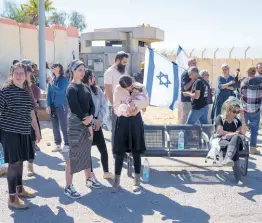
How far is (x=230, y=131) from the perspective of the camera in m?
5.64

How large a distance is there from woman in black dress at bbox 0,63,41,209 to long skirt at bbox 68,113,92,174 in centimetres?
54

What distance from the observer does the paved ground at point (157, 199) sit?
4.16 metres

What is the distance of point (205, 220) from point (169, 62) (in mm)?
3318

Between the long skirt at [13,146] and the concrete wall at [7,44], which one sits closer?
the long skirt at [13,146]

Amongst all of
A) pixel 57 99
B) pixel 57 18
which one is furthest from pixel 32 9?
pixel 57 99

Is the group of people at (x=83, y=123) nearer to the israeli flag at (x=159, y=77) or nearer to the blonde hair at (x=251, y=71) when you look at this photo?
the israeli flag at (x=159, y=77)

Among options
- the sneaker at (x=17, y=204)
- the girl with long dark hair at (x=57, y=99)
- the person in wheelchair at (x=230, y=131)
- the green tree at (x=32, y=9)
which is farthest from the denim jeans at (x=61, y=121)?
the green tree at (x=32, y=9)

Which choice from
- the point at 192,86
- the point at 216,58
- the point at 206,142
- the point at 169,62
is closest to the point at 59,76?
the point at 169,62

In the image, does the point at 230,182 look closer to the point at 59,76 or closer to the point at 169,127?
the point at 169,127

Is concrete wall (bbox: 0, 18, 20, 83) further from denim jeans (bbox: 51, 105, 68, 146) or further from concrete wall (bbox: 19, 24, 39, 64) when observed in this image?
denim jeans (bbox: 51, 105, 68, 146)

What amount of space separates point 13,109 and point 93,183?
5.33 ft

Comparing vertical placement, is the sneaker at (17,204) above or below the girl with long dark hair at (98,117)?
below

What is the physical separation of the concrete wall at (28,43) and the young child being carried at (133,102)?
465 inches

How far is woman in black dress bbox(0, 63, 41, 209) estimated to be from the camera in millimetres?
4199
